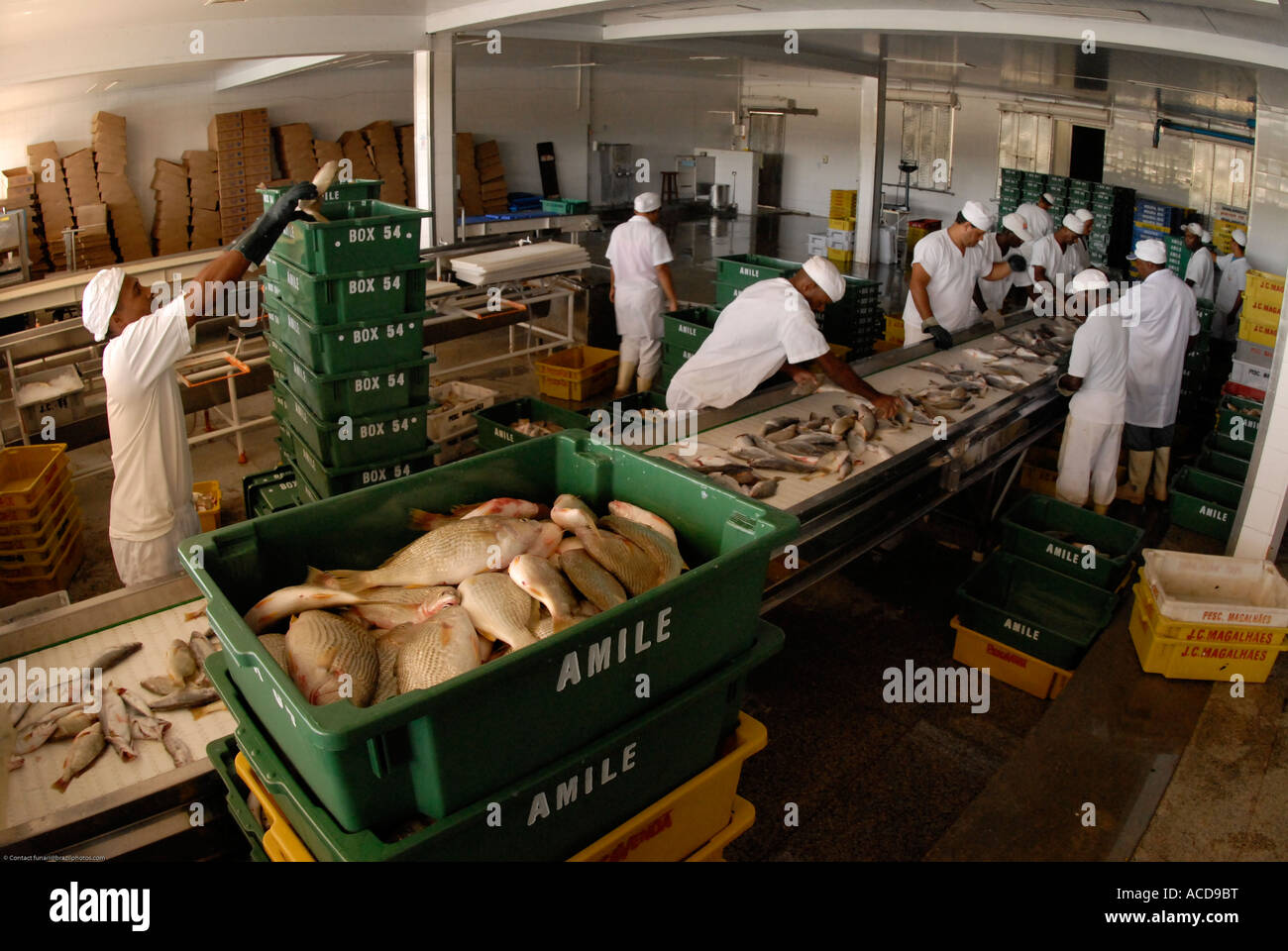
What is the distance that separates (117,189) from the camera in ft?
36.0

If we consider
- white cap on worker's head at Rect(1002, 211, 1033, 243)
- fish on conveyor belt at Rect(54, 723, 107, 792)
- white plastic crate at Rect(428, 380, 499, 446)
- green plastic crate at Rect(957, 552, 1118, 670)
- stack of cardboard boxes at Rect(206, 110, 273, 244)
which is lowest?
green plastic crate at Rect(957, 552, 1118, 670)

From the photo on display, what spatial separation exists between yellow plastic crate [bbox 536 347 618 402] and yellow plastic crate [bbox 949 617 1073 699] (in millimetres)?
4385

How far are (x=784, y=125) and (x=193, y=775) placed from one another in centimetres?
2034

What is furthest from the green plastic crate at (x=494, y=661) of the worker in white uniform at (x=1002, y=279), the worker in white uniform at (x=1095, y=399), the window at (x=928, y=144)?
the window at (x=928, y=144)

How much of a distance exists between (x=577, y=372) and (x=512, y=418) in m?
1.90

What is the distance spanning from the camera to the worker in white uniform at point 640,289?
8.16 meters

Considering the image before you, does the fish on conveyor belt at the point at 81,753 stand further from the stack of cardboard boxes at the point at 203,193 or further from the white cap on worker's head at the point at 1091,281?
the stack of cardboard boxes at the point at 203,193

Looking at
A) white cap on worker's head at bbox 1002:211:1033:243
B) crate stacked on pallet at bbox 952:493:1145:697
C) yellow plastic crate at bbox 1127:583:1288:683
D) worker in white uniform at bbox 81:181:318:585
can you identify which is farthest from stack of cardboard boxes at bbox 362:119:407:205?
yellow plastic crate at bbox 1127:583:1288:683

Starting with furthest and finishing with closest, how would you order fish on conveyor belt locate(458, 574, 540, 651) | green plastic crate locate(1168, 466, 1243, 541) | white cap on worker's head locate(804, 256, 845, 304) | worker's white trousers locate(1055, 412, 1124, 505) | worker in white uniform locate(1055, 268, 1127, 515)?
worker's white trousers locate(1055, 412, 1124, 505) → green plastic crate locate(1168, 466, 1243, 541) → worker in white uniform locate(1055, 268, 1127, 515) → white cap on worker's head locate(804, 256, 845, 304) → fish on conveyor belt locate(458, 574, 540, 651)

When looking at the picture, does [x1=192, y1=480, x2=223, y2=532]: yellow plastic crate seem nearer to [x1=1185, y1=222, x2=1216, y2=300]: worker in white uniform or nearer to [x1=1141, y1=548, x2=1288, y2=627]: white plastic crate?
[x1=1141, y1=548, x2=1288, y2=627]: white plastic crate

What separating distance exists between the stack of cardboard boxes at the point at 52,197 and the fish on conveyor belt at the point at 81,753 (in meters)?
9.44

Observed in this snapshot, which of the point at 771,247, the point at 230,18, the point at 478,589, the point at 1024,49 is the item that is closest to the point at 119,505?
the point at 478,589

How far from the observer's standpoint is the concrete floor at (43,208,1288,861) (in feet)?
11.1

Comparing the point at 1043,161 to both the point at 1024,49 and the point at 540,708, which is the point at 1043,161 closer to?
the point at 1024,49
